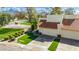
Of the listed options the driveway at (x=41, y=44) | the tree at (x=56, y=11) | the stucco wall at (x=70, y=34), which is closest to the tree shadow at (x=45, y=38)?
the driveway at (x=41, y=44)

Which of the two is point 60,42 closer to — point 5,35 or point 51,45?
point 51,45

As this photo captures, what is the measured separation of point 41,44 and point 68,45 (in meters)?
0.51

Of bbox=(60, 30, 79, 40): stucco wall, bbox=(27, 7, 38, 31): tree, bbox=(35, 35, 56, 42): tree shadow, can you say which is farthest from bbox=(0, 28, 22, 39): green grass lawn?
bbox=(60, 30, 79, 40): stucco wall

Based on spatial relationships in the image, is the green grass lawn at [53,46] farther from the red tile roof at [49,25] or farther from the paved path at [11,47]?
the paved path at [11,47]

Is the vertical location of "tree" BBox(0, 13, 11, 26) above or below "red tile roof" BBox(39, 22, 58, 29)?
above

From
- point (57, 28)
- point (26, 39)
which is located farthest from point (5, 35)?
point (57, 28)

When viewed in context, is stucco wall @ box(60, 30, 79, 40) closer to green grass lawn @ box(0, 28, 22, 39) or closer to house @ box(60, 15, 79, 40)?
house @ box(60, 15, 79, 40)

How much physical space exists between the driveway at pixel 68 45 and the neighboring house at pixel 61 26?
0.25 ft

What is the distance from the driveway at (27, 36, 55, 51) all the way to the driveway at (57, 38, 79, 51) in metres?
0.22

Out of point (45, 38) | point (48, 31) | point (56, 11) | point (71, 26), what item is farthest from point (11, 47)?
point (71, 26)

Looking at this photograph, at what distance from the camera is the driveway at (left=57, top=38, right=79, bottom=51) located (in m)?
3.34

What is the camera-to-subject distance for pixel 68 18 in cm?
332
